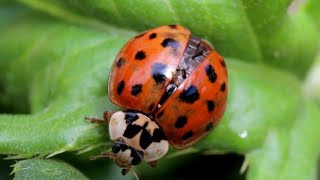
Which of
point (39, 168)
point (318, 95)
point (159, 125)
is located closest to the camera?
point (39, 168)

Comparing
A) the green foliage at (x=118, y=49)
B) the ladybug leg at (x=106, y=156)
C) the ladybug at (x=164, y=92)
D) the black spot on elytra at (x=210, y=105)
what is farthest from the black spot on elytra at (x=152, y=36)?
the ladybug leg at (x=106, y=156)

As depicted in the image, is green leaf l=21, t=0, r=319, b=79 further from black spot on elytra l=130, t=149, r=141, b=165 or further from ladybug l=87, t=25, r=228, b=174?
A: black spot on elytra l=130, t=149, r=141, b=165

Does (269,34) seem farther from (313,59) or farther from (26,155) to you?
(26,155)

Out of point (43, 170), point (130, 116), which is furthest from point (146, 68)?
point (43, 170)

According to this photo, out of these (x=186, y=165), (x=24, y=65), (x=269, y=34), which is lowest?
(x=186, y=165)

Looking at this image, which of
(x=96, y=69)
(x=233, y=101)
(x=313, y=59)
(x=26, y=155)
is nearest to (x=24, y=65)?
(x=96, y=69)

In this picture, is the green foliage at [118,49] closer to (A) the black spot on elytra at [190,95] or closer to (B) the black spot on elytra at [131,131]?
(B) the black spot on elytra at [131,131]

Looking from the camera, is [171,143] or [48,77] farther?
[48,77]
